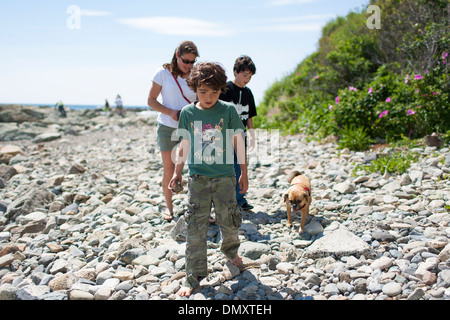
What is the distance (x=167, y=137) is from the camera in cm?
426

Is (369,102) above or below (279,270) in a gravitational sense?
above

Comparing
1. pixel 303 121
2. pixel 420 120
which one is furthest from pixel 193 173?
pixel 303 121

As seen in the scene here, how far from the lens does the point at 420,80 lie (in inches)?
270

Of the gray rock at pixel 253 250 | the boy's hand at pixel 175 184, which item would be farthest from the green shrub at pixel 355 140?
the boy's hand at pixel 175 184

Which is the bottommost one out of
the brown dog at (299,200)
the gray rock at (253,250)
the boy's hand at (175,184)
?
the gray rock at (253,250)

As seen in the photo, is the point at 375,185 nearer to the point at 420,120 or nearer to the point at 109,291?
the point at 420,120

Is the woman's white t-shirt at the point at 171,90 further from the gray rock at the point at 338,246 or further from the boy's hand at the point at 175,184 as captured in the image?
the gray rock at the point at 338,246

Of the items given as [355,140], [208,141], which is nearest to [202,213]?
[208,141]

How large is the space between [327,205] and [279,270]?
70.2 inches

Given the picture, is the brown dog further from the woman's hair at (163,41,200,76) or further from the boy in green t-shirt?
the woman's hair at (163,41,200,76)

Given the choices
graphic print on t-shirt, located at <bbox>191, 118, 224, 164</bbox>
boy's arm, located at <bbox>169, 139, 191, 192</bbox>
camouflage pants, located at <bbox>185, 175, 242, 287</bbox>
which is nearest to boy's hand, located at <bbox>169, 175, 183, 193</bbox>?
boy's arm, located at <bbox>169, 139, 191, 192</bbox>

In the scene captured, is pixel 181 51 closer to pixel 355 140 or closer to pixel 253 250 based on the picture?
pixel 253 250

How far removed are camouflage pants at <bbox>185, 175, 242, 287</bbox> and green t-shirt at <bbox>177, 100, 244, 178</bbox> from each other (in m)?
0.09

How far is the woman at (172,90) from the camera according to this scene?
3.85 meters
